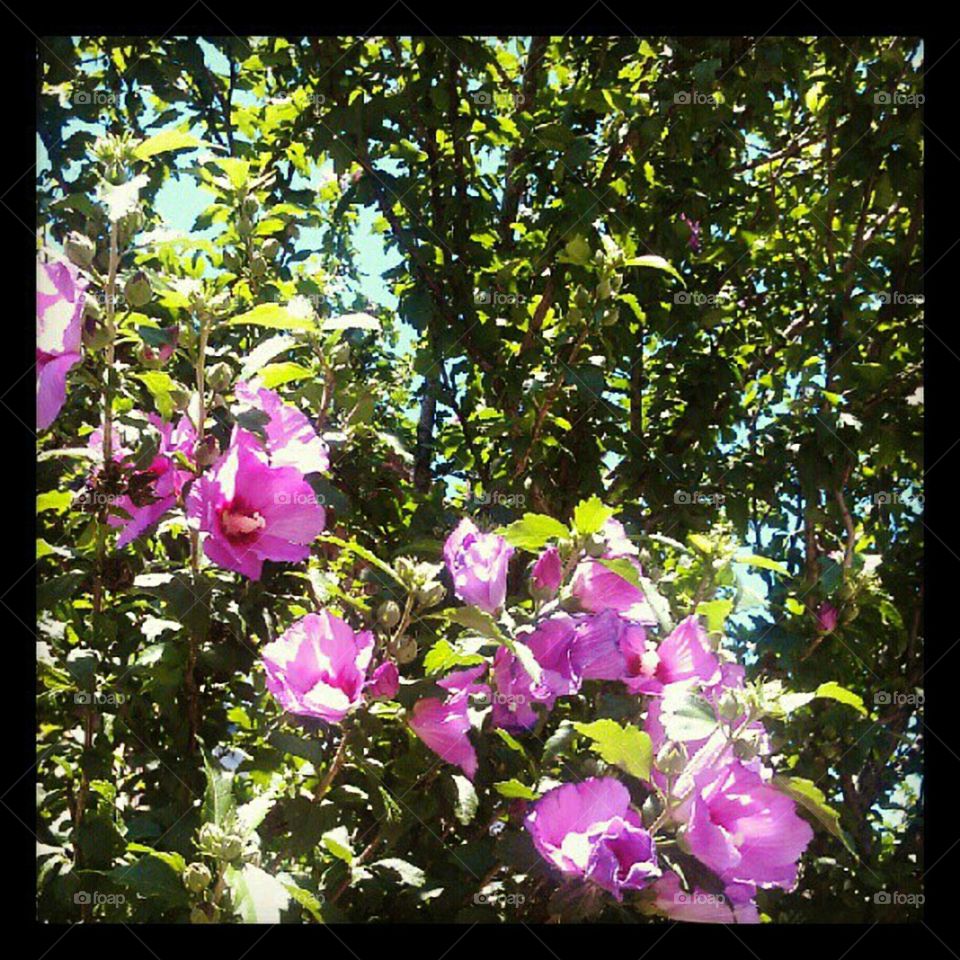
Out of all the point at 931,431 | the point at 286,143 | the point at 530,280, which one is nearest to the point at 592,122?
the point at 530,280

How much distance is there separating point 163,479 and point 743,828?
0.65 meters

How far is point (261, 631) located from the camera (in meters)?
1.07

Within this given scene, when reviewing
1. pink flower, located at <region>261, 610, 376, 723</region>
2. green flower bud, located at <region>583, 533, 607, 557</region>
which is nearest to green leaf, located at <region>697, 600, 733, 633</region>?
green flower bud, located at <region>583, 533, 607, 557</region>

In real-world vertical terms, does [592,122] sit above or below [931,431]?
above

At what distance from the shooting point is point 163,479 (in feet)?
3.46
